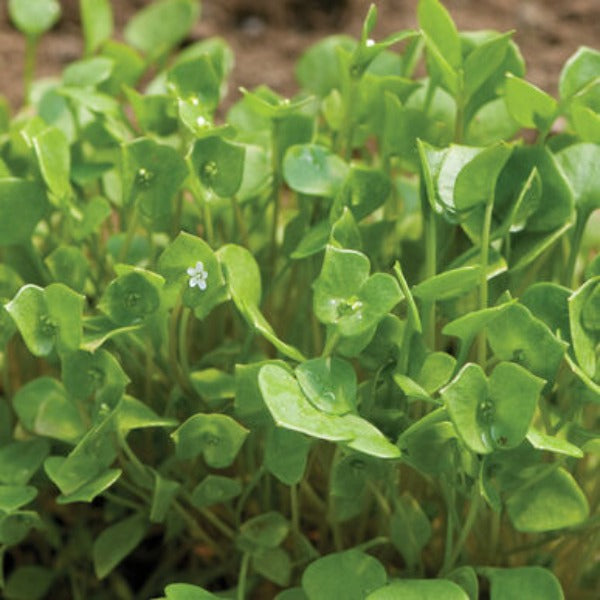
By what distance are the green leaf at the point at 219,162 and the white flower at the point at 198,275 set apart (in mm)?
99

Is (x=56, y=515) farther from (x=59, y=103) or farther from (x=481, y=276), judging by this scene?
(x=481, y=276)

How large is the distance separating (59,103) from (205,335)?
280 millimetres

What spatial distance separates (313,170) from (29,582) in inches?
16.7

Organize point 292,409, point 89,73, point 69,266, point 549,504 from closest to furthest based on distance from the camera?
A: point 292,409 → point 549,504 → point 69,266 → point 89,73

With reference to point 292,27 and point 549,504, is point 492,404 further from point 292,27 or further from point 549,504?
point 292,27

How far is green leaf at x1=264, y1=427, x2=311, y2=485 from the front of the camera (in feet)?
2.46

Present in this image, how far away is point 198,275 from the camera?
2.43ft

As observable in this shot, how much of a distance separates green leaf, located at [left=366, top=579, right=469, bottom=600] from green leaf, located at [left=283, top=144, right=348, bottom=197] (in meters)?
0.30

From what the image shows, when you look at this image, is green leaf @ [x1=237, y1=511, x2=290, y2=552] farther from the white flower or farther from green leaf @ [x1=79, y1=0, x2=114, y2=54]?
green leaf @ [x1=79, y1=0, x2=114, y2=54]

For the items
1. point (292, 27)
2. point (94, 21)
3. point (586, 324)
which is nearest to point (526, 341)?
point (586, 324)

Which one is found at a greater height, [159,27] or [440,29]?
[440,29]

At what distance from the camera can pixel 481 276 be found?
0.76 m

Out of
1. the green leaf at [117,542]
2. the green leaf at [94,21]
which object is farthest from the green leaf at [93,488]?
the green leaf at [94,21]

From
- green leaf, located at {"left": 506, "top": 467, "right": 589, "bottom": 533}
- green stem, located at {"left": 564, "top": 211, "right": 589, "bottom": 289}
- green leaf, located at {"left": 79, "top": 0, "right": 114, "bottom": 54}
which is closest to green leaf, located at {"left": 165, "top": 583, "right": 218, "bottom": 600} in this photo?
green leaf, located at {"left": 506, "top": 467, "right": 589, "bottom": 533}
